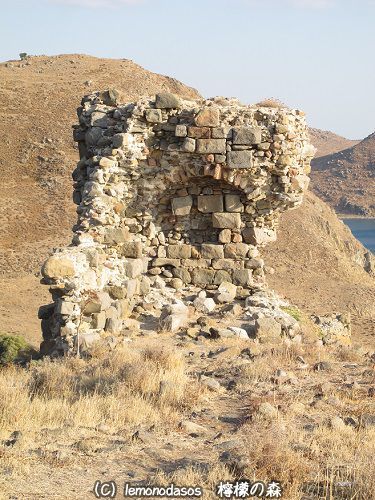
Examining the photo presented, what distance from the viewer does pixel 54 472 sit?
4293mm

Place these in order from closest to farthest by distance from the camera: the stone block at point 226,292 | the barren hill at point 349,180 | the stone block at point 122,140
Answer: the stone block at point 122,140 < the stone block at point 226,292 < the barren hill at point 349,180

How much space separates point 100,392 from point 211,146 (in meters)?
4.99

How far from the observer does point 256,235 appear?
10562 mm

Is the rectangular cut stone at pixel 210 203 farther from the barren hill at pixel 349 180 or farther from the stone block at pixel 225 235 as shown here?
the barren hill at pixel 349 180

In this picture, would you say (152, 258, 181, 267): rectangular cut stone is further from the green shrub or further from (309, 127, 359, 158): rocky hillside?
(309, 127, 359, 158): rocky hillside

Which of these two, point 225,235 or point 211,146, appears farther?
point 225,235

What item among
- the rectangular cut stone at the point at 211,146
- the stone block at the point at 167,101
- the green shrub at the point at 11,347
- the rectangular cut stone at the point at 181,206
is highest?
the stone block at the point at 167,101

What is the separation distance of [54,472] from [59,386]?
1.81 m

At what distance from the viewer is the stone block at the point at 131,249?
10.1m

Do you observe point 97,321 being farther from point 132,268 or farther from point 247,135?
point 247,135

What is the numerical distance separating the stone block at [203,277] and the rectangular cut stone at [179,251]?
30 centimetres

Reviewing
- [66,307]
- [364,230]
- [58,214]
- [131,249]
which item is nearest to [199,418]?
[66,307]

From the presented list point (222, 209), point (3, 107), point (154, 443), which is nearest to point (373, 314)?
point (222, 209)

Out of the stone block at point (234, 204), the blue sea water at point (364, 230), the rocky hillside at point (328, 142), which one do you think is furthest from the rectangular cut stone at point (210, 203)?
the rocky hillside at point (328, 142)
